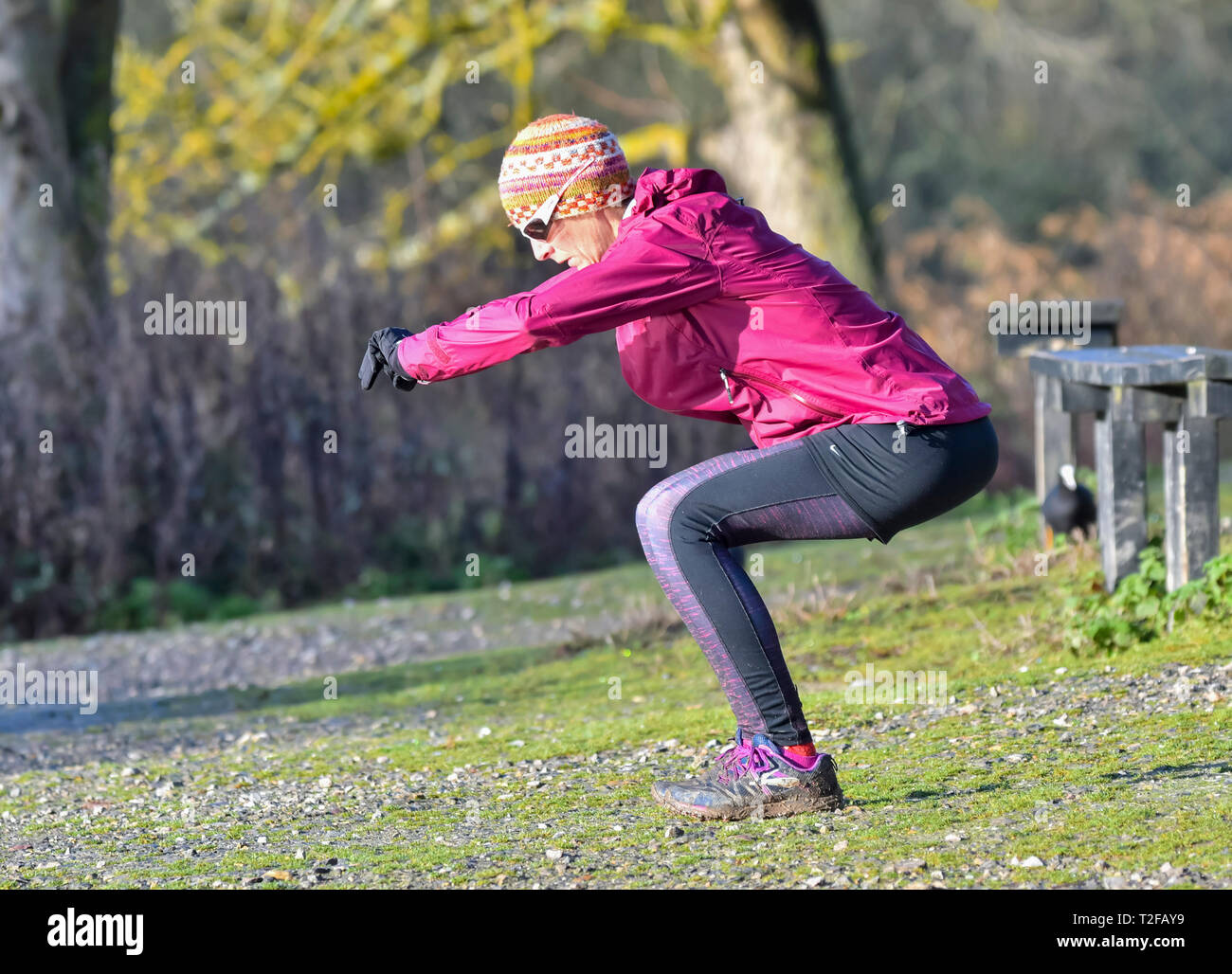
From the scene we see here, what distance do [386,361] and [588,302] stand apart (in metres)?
0.55

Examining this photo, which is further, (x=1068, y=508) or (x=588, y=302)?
(x=1068, y=508)

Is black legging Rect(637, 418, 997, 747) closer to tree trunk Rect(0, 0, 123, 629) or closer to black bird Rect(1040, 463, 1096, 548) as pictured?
black bird Rect(1040, 463, 1096, 548)

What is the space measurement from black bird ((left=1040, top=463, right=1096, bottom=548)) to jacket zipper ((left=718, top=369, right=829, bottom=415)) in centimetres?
457

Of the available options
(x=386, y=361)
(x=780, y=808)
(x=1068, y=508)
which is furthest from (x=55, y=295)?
(x=780, y=808)

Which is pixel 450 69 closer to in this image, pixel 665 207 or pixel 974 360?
pixel 974 360

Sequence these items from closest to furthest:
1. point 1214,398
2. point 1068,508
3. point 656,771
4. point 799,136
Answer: point 656,771, point 1214,398, point 1068,508, point 799,136

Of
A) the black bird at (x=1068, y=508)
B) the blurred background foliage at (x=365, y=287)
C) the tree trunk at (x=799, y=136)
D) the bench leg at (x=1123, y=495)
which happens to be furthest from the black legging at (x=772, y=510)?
the tree trunk at (x=799, y=136)

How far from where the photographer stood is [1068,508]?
8.37 metres

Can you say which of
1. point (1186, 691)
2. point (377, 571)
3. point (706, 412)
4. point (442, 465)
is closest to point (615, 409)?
point (442, 465)

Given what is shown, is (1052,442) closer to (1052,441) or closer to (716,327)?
(1052,441)

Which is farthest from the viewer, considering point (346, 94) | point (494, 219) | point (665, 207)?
point (494, 219)

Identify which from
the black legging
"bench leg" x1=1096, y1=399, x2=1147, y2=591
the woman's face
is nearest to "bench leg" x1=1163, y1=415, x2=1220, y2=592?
"bench leg" x1=1096, y1=399, x2=1147, y2=591

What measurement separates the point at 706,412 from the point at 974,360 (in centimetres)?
1229

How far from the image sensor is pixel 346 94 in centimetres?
1844
